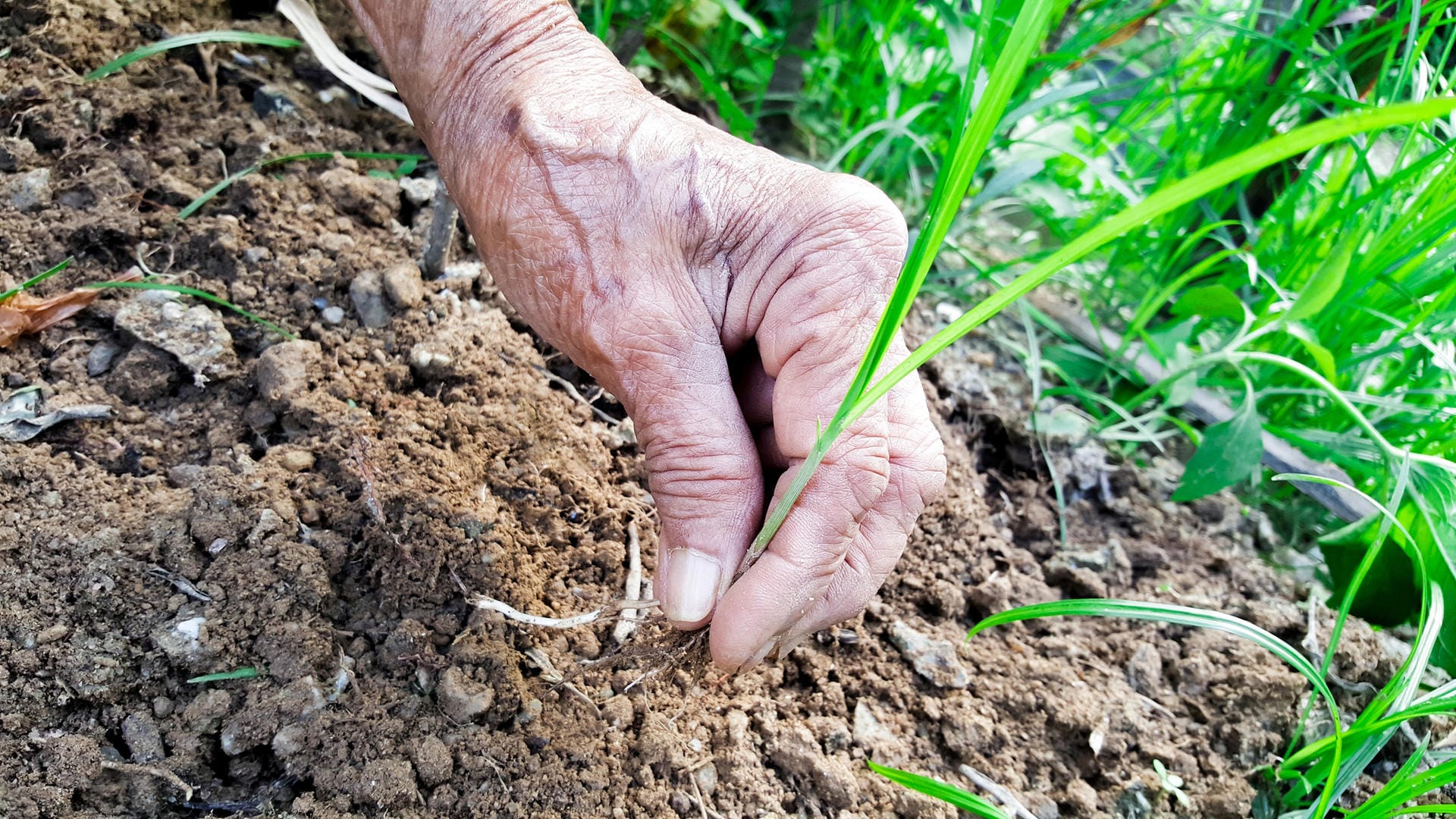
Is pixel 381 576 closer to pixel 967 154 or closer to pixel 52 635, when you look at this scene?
pixel 52 635

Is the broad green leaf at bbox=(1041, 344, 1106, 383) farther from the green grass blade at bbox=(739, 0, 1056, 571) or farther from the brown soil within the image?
the green grass blade at bbox=(739, 0, 1056, 571)

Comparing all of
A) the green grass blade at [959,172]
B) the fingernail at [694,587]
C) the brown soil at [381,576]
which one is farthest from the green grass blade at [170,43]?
the green grass blade at [959,172]

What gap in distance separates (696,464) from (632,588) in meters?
0.33

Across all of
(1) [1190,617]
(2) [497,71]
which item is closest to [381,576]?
(2) [497,71]

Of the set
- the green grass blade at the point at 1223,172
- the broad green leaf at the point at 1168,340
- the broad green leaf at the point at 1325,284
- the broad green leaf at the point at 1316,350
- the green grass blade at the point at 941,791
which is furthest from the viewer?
the broad green leaf at the point at 1168,340

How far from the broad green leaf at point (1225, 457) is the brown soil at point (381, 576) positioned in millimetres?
181

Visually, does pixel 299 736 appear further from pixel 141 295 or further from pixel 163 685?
pixel 141 295

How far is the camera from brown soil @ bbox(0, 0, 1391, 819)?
1027 mm

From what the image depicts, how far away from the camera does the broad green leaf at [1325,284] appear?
1409 millimetres

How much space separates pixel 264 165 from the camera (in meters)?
1.51

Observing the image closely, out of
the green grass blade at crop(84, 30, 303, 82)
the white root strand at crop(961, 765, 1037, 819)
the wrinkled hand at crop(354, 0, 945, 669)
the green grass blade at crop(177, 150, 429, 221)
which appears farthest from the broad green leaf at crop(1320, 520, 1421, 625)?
the green grass blade at crop(84, 30, 303, 82)

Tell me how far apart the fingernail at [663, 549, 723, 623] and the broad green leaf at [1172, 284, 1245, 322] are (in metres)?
1.15

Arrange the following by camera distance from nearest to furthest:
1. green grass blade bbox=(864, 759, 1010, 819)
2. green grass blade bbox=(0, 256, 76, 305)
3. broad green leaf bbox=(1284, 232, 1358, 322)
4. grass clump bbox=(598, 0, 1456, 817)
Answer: green grass blade bbox=(864, 759, 1010, 819)
green grass blade bbox=(0, 256, 76, 305)
grass clump bbox=(598, 0, 1456, 817)
broad green leaf bbox=(1284, 232, 1358, 322)

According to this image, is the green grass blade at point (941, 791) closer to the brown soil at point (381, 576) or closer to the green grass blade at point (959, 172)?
the brown soil at point (381, 576)
